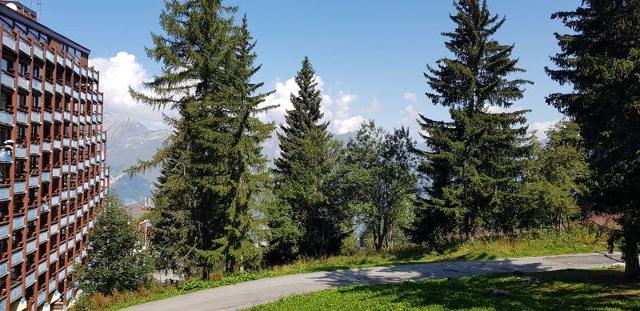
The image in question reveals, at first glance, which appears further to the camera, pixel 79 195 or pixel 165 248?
pixel 79 195

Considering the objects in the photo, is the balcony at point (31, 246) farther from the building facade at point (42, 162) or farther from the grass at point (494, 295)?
the grass at point (494, 295)

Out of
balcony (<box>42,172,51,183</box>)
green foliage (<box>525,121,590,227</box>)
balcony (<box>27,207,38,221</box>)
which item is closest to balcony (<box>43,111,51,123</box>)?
balcony (<box>42,172,51,183</box>)

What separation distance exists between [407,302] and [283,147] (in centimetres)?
2919

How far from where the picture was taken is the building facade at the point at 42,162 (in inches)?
1331

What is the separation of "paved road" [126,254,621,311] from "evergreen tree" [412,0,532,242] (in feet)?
15.2

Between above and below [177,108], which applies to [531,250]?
below

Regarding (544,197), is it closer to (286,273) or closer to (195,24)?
(286,273)

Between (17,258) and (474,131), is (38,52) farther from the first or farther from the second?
(474,131)

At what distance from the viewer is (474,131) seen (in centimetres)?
2734

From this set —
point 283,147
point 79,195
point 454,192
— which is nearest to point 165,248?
point 454,192

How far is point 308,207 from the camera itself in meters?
36.1

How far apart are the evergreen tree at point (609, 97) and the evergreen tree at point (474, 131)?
1104 centimetres

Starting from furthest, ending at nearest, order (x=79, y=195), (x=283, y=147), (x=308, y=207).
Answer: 1. (x=79, y=195)
2. (x=283, y=147)
3. (x=308, y=207)

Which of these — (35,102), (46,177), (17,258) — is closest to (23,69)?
(35,102)
